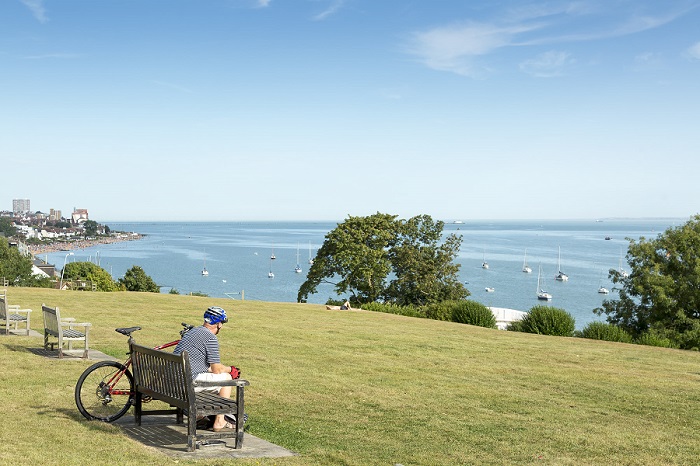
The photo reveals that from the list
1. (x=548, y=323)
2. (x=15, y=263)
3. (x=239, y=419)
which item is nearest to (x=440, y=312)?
(x=548, y=323)

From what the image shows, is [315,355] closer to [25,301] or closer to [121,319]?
[121,319]

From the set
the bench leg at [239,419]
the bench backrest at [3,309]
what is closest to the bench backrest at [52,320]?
the bench backrest at [3,309]

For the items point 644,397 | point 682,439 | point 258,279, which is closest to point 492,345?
point 644,397

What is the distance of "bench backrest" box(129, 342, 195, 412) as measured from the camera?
7.22 m

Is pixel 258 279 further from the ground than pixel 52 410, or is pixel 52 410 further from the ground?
pixel 52 410

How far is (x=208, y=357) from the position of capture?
26.7 ft

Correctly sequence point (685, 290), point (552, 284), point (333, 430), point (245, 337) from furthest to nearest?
point (552, 284)
point (685, 290)
point (245, 337)
point (333, 430)

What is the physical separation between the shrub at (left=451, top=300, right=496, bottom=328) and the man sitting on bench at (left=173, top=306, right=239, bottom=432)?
71.8 feet

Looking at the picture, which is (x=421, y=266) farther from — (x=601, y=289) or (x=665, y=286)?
(x=601, y=289)

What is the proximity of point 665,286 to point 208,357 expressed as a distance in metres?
45.0

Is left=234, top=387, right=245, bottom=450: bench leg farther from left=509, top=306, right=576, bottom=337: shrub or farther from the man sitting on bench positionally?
left=509, top=306, right=576, bottom=337: shrub

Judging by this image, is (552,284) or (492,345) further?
(552,284)

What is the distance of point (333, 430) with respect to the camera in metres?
8.76

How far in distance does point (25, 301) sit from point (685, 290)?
40.5 meters
